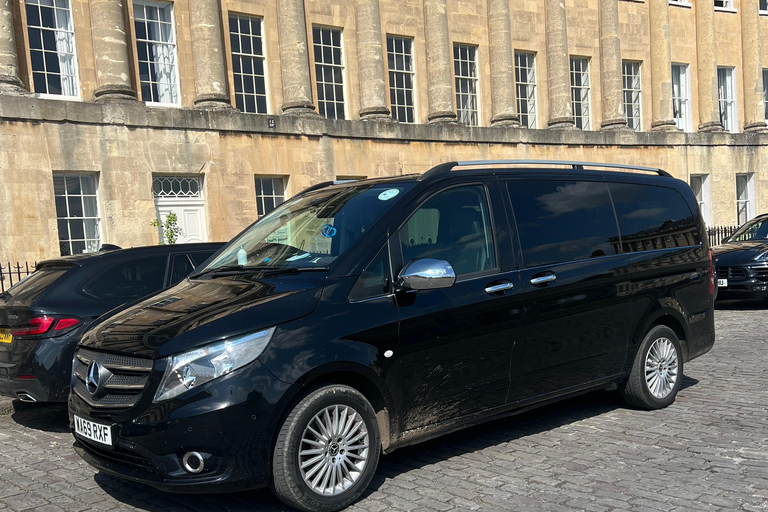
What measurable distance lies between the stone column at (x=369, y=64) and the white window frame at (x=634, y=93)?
12168 mm

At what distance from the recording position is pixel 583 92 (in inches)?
1144

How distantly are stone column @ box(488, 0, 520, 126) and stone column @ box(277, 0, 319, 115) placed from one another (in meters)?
7.84

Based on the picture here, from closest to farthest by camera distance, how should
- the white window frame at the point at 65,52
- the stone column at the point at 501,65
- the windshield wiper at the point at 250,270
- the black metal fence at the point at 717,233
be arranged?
1. the windshield wiper at the point at 250,270
2. the white window frame at the point at 65,52
3. the stone column at the point at 501,65
4. the black metal fence at the point at 717,233

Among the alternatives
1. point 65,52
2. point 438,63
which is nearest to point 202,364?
point 65,52

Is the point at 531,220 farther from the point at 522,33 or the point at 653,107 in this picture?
the point at 653,107

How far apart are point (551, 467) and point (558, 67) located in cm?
2431

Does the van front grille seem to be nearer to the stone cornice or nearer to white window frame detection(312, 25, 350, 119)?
the stone cornice

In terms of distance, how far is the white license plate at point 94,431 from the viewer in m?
4.50

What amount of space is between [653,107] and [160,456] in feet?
97.8

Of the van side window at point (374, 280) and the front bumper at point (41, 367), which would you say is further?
the front bumper at point (41, 367)

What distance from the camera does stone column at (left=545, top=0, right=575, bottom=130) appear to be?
89.7 feet

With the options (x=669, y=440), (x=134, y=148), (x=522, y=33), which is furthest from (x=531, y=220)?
(x=522, y=33)

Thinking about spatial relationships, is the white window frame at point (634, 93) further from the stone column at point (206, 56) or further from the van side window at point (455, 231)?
the van side window at point (455, 231)

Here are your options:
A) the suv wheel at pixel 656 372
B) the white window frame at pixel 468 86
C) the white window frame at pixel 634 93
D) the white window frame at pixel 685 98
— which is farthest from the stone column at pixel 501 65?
the suv wheel at pixel 656 372
